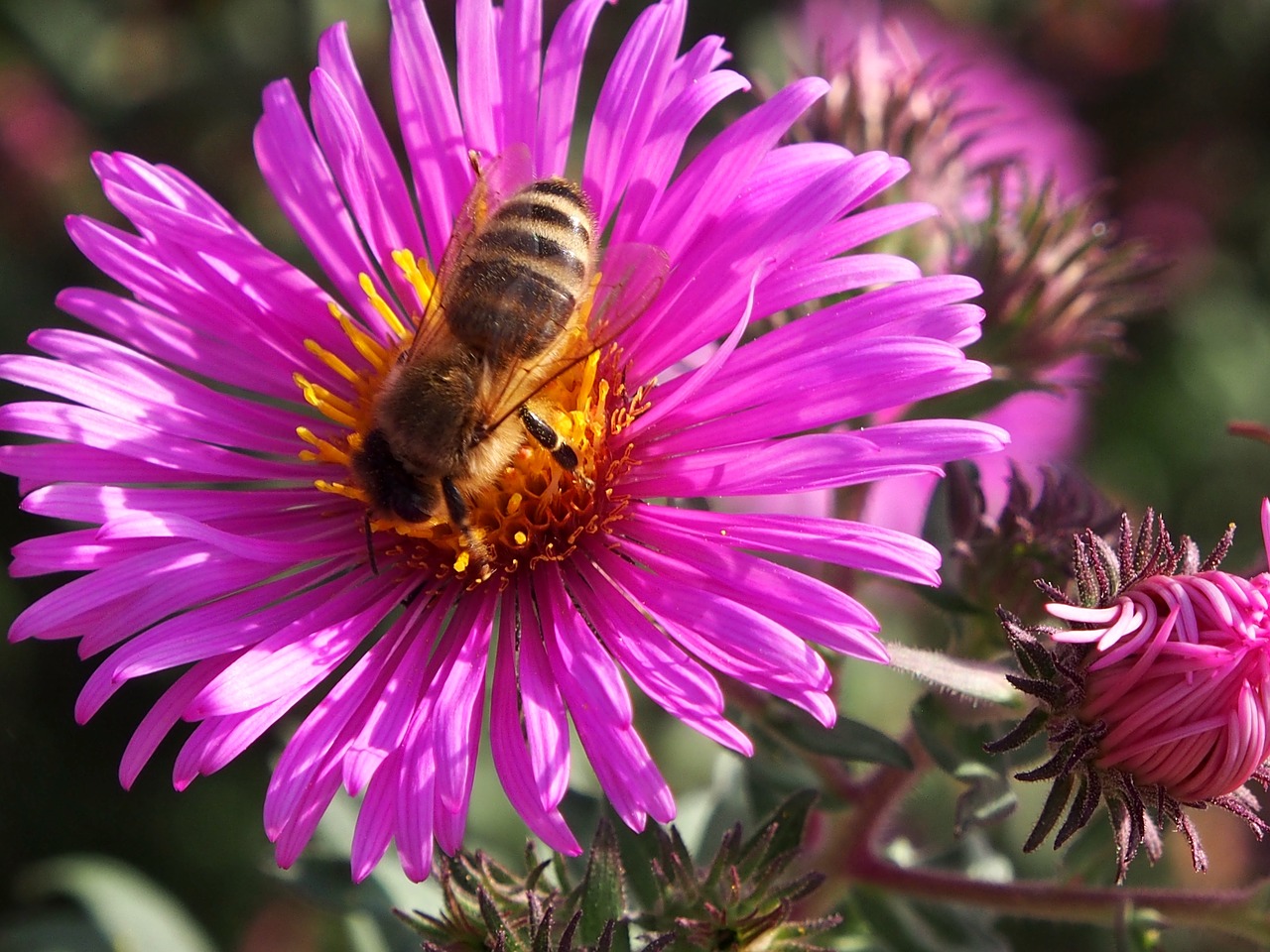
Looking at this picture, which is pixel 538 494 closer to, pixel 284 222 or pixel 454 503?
pixel 454 503

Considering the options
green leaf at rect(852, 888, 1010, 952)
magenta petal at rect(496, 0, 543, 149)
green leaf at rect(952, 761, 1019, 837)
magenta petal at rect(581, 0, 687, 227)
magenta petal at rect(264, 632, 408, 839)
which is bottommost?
green leaf at rect(852, 888, 1010, 952)

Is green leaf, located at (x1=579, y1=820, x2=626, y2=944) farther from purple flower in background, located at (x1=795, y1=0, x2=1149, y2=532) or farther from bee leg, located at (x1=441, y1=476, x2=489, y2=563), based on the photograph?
purple flower in background, located at (x1=795, y1=0, x2=1149, y2=532)

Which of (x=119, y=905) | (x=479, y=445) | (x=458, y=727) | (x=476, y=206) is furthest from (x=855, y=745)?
(x=119, y=905)

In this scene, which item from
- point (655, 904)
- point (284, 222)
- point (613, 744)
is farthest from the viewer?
point (284, 222)

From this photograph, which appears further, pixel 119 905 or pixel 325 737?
pixel 119 905

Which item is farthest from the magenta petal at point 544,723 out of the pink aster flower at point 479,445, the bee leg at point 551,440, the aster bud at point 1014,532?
the aster bud at point 1014,532

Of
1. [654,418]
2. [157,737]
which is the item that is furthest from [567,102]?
[157,737]

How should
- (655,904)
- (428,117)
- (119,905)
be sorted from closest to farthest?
(655,904) → (428,117) → (119,905)

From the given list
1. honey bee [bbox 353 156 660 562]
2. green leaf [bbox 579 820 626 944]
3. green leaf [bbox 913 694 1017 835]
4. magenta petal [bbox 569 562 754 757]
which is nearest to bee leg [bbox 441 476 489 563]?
honey bee [bbox 353 156 660 562]
